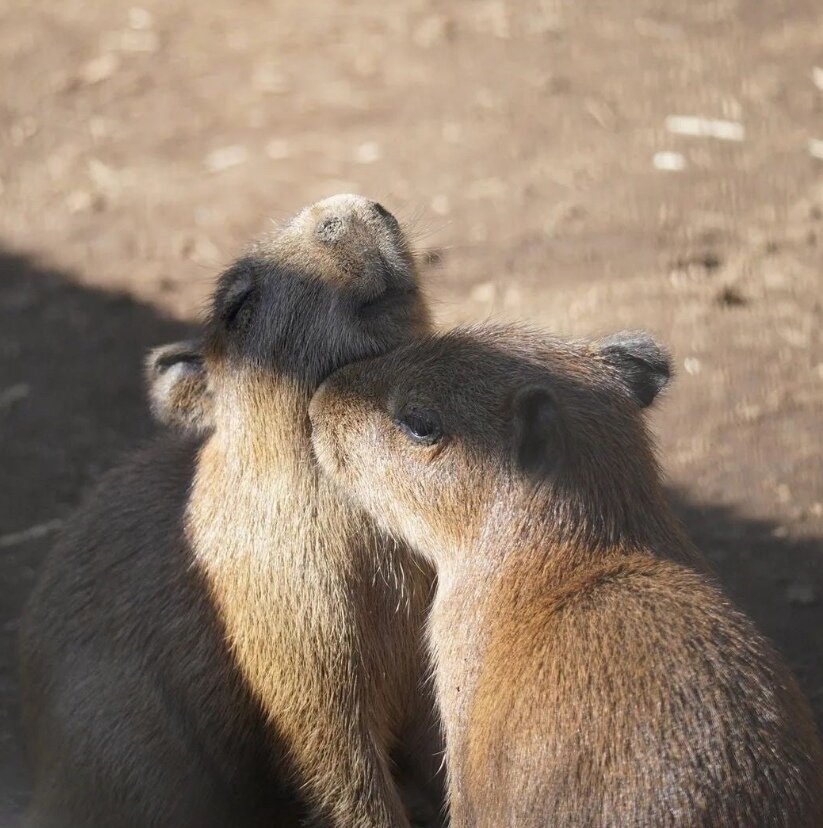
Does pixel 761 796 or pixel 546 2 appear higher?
pixel 546 2

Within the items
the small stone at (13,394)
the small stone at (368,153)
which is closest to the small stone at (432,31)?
the small stone at (368,153)

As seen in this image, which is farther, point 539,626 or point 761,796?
point 539,626

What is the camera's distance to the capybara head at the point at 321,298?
4.34 meters

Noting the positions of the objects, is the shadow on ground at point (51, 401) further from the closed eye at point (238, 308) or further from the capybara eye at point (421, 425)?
the capybara eye at point (421, 425)

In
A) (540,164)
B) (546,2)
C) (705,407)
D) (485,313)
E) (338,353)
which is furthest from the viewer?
(546,2)

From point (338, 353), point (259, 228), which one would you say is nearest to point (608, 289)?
point (259, 228)

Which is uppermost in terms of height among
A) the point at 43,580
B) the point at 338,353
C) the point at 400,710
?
the point at 338,353

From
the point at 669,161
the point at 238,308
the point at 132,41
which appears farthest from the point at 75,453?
the point at 132,41

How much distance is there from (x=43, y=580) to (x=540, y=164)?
4.62 metres

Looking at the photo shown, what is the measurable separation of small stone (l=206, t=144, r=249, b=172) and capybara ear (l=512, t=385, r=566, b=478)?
17.1 feet

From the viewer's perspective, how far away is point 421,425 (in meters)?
3.92

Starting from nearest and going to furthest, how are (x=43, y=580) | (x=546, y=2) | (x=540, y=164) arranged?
(x=43, y=580) → (x=540, y=164) → (x=546, y=2)

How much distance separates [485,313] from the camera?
7078 mm

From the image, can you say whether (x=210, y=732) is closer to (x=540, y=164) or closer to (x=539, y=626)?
(x=539, y=626)
